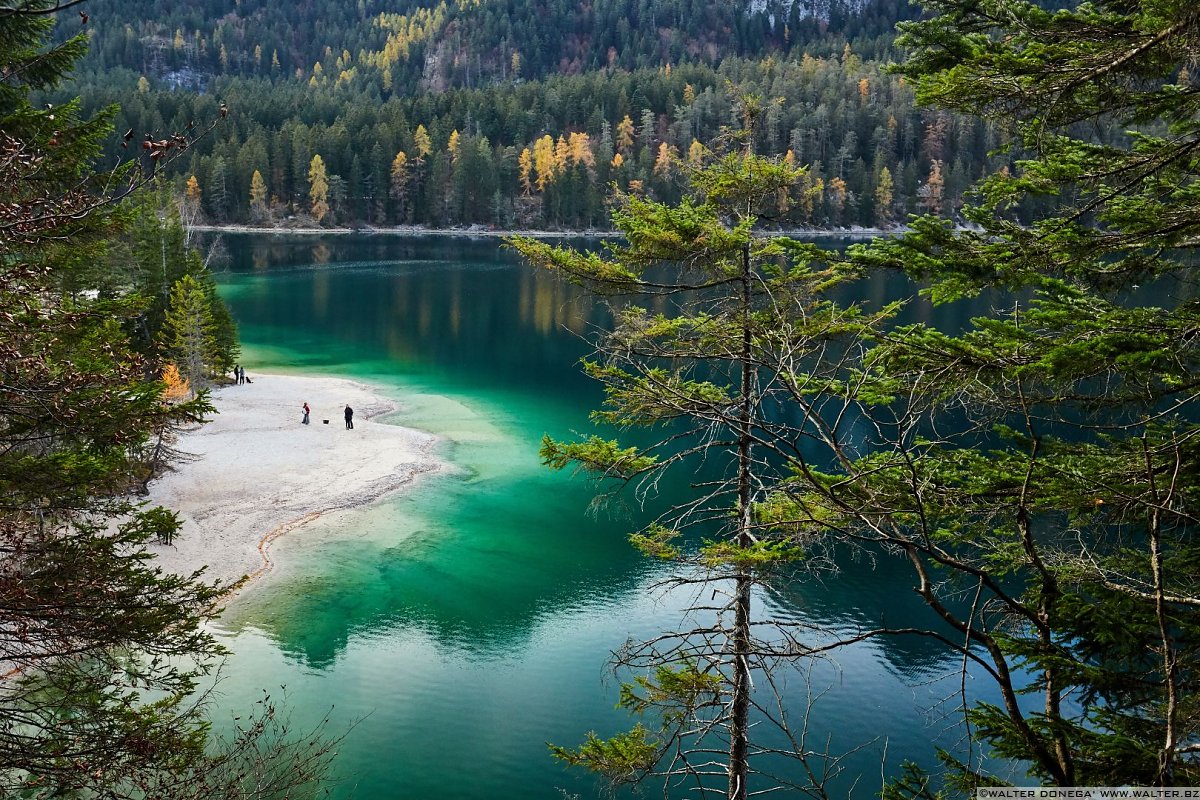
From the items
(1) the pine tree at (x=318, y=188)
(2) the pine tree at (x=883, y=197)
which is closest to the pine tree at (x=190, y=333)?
(1) the pine tree at (x=318, y=188)

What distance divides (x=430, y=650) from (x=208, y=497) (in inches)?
479

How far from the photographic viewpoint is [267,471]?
32375mm

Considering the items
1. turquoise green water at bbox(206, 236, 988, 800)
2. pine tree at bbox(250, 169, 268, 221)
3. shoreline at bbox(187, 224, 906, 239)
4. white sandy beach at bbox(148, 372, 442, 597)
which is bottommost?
turquoise green water at bbox(206, 236, 988, 800)

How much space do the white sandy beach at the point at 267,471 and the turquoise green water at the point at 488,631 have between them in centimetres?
110

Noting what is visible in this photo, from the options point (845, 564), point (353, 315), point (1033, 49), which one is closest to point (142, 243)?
point (353, 315)

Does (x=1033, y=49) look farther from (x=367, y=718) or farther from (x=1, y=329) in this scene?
(x=367, y=718)

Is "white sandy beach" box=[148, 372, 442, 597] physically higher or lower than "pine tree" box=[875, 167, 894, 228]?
lower

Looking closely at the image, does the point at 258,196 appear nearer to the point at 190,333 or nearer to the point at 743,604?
the point at 190,333

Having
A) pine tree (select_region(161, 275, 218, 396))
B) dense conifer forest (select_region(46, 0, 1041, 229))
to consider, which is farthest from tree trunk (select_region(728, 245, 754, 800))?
dense conifer forest (select_region(46, 0, 1041, 229))

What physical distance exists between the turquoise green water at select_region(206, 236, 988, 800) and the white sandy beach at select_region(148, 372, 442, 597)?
110 centimetres

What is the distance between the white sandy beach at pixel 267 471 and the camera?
84.6 ft

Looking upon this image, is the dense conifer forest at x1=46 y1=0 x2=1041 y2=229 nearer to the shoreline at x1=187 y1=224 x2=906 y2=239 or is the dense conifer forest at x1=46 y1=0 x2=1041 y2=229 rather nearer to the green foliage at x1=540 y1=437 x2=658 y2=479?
the shoreline at x1=187 y1=224 x2=906 y2=239

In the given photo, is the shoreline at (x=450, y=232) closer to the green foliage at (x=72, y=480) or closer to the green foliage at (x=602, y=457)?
the green foliage at (x=602, y=457)

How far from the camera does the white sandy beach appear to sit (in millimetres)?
25781
